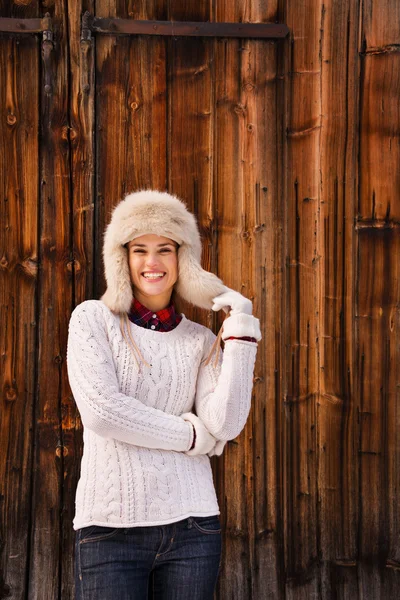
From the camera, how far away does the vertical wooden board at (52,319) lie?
335cm

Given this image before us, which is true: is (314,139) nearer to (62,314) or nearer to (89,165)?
(89,165)

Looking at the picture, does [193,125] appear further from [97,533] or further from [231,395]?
[97,533]

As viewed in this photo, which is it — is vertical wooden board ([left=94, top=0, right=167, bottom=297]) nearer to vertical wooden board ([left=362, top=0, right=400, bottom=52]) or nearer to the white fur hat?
the white fur hat

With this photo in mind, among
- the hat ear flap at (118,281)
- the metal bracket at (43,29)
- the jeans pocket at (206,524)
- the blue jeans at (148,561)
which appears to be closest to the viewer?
the blue jeans at (148,561)

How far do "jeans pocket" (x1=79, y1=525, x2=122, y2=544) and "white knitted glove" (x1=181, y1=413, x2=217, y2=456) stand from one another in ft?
1.14

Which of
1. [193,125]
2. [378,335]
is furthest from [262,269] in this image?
[193,125]

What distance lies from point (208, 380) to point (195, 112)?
4.66 feet

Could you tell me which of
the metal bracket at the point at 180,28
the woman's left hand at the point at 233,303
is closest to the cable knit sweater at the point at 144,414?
the woman's left hand at the point at 233,303

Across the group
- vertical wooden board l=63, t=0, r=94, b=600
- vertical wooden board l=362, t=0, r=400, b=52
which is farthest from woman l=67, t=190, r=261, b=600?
vertical wooden board l=362, t=0, r=400, b=52

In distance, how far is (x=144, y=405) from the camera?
240cm

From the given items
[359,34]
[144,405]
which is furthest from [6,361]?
[359,34]

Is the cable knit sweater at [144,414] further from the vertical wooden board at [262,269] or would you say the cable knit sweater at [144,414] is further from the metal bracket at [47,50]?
the metal bracket at [47,50]

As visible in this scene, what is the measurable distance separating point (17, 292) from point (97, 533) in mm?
1389

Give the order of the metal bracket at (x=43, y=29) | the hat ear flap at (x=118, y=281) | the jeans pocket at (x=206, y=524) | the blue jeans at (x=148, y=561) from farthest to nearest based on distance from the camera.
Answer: the metal bracket at (x=43, y=29) < the hat ear flap at (x=118, y=281) < the jeans pocket at (x=206, y=524) < the blue jeans at (x=148, y=561)
